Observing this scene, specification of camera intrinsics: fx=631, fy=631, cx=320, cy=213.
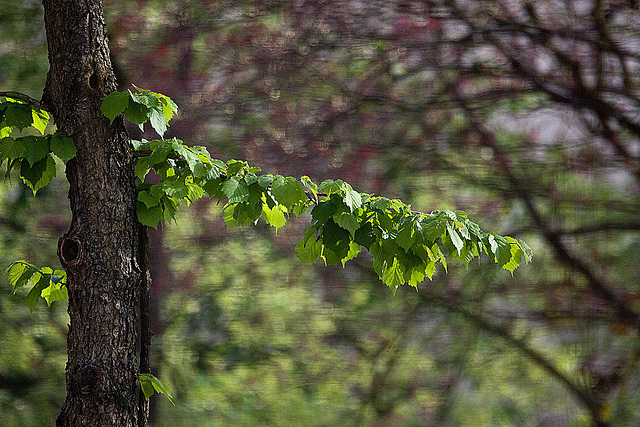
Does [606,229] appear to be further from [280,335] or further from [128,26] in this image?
[128,26]

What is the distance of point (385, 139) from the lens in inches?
72.4

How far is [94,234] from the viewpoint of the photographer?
85 cm

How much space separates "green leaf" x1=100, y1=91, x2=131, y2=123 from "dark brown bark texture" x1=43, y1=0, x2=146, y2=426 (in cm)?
5

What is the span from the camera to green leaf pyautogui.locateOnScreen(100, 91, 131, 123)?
0.83m

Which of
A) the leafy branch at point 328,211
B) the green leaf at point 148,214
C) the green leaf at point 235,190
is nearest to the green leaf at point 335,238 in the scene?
the leafy branch at point 328,211

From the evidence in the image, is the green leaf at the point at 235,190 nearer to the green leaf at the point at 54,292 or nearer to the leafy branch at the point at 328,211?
the leafy branch at the point at 328,211

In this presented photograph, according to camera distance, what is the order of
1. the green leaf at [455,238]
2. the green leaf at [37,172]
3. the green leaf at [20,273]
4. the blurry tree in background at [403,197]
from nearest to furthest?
the green leaf at [455,238] → the green leaf at [37,172] → the green leaf at [20,273] → the blurry tree in background at [403,197]

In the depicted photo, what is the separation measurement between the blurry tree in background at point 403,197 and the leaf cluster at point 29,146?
3.33 feet

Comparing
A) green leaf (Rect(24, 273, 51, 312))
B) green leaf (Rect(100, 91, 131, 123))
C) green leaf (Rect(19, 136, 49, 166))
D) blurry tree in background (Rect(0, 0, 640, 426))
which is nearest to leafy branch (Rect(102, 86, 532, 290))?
green leaf (Rect(100, 91, 131, 123))

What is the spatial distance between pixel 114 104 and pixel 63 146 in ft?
0.29

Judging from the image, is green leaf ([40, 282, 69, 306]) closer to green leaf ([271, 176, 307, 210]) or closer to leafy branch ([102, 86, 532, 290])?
leafy branch ([102, 86, 532, 290])

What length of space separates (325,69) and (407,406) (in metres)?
1.01

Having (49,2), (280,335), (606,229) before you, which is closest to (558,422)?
(606,229)

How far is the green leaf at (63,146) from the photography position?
0.83 m
